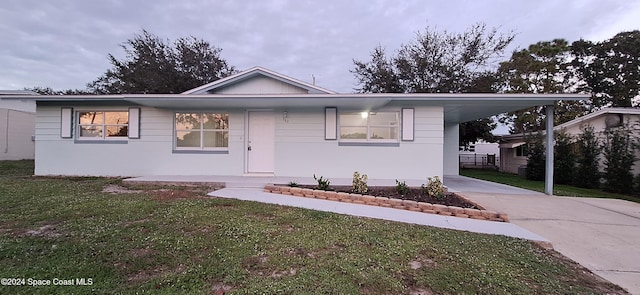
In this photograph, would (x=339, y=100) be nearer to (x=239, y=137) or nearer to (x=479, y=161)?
(x=239, y=137)

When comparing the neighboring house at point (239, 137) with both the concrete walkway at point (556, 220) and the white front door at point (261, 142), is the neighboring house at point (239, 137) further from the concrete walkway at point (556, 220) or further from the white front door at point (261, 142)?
the concrete walkway at point (556, 220)

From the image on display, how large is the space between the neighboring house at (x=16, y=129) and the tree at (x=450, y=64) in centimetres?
2109

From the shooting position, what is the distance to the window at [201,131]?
8594mm

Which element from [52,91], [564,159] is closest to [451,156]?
[564,159]

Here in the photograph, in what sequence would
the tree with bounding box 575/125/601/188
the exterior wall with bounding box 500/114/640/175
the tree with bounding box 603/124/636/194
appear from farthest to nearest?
1. the tree with bounding box 575/125/601/188
2. the exterior wall with bounding box 500/114/640/175
3. the tree with bounding box 603/124/636/194

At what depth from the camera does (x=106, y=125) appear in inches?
344

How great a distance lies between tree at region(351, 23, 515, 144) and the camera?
669 inches

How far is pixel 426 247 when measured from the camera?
3.18m

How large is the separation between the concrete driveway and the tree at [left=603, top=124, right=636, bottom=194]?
179 inches

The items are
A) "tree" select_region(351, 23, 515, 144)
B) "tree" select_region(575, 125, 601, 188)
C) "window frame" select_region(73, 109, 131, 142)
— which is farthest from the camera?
"tree" select_region(351, 23, 515, 144)

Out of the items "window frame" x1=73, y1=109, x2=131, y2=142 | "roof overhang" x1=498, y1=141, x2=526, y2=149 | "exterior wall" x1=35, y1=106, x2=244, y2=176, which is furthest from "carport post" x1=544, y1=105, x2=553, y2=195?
"window frame" x1=73, y1=109, x2=131, y2=142

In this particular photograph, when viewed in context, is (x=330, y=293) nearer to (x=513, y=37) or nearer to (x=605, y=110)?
(x=605, y=110)

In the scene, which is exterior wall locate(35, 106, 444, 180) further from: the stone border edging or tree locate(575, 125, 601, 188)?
tree locate(575, 125, 601, 188)

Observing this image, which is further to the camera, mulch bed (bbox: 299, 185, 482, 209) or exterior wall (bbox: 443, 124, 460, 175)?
exterior wall (bbox: 443, 124, 460, 175)
